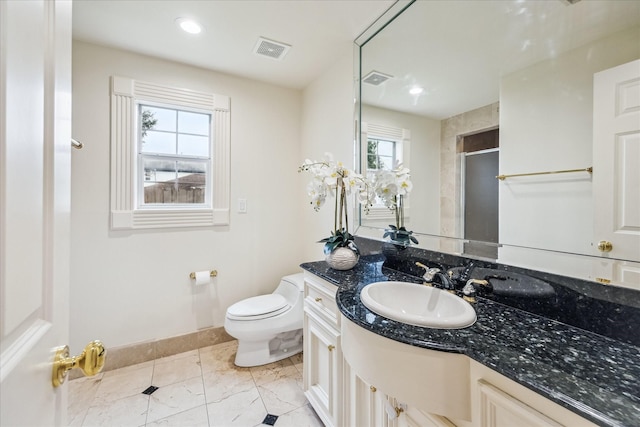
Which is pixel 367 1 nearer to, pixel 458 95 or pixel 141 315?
pixel 458 95

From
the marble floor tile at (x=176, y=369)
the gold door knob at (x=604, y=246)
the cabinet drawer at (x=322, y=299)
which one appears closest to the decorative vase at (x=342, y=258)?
the cabinet drawer at (x=322, y=299)

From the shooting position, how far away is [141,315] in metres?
2.10

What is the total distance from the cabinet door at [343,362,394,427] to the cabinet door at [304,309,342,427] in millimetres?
46

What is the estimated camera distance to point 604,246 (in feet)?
2.92

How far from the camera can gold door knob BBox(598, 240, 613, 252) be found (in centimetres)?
88

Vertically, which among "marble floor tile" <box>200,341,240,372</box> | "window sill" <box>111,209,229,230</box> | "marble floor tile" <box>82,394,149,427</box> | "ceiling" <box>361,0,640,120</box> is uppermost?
"ceiling" <box>361,0,640,120</box>

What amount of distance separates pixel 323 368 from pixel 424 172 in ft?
3.92

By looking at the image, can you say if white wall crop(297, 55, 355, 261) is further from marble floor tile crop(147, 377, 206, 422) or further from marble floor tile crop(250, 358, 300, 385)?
marble floor tile crop(147, 377, 206, 422)

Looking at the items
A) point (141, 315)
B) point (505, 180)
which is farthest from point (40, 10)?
point (141, 315)

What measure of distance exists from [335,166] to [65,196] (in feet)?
3.75

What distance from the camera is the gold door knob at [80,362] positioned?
1.61 feet

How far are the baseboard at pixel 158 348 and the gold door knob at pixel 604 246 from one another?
8.08 feet

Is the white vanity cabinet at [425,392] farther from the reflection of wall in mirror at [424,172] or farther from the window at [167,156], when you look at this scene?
the window at [167,156]

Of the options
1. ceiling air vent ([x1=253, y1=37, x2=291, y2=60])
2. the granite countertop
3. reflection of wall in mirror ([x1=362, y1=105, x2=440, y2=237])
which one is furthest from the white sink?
ceiling air vent ([x1=253, y1=37, x2=291, y2=60])
